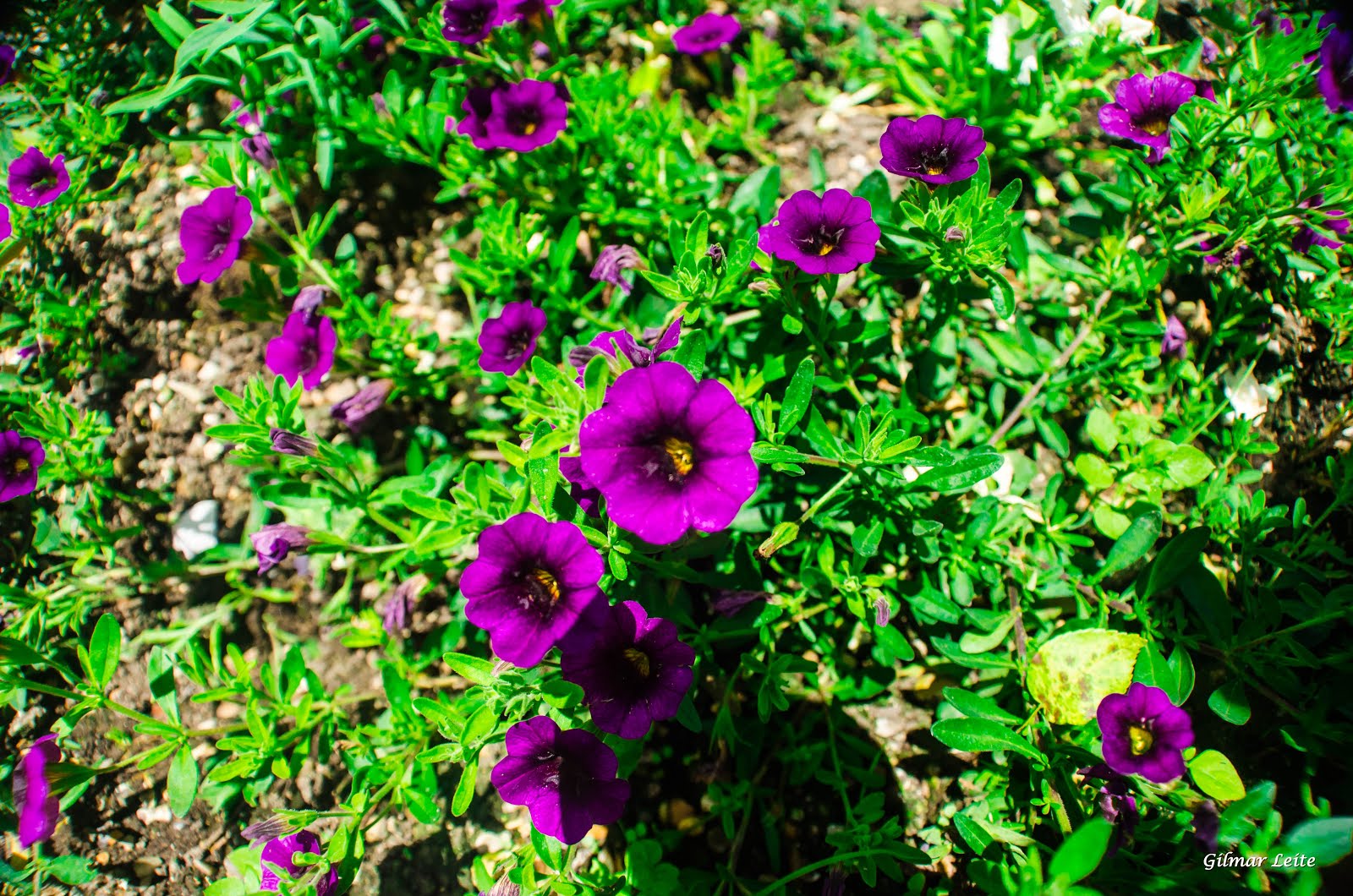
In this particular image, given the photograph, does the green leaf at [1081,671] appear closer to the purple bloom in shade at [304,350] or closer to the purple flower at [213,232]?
the purple bloom in shade at [304,350]

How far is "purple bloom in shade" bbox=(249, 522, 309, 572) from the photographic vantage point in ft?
7.52

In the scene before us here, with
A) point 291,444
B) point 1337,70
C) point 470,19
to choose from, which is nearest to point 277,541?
point 291,444

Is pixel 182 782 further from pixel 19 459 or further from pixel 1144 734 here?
pixel 1144 734

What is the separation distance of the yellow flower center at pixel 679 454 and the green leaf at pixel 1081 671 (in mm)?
1267

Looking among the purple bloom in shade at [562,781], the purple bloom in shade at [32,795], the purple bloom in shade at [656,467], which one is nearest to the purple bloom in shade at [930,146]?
the purple bloom in shade at [656,467]

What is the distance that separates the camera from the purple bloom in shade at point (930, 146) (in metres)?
2.05

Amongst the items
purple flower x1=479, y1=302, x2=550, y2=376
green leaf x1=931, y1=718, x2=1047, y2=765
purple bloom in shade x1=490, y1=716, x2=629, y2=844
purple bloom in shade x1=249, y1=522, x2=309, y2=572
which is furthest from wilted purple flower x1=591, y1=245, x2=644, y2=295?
green leaf x1=931, y1=718, x2=1047, y2=765

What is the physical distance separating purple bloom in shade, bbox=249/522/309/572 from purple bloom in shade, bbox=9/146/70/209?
1799 mm

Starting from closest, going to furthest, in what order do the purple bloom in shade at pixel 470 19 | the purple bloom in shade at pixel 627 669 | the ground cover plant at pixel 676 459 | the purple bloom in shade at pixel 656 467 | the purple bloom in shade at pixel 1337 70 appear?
the purple bloom in shade at pixel 656 467, the purple bloom in shade at pixel 627 669, the ground cover plant at pixel 676 459, the purple bloom in shade at pixel 1337 70, the purple bloom in shade at pixel 470 19

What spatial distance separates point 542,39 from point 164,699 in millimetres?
2756

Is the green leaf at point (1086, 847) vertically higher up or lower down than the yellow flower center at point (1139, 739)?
higher up

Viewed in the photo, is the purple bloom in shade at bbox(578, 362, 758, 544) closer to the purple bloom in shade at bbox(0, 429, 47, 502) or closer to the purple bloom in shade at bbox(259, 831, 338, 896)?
the purple bloom in shade at bbox(259, 831, 338, 896)

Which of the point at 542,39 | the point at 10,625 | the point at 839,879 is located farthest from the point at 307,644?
the point at 542,39

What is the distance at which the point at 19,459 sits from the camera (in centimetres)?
264
